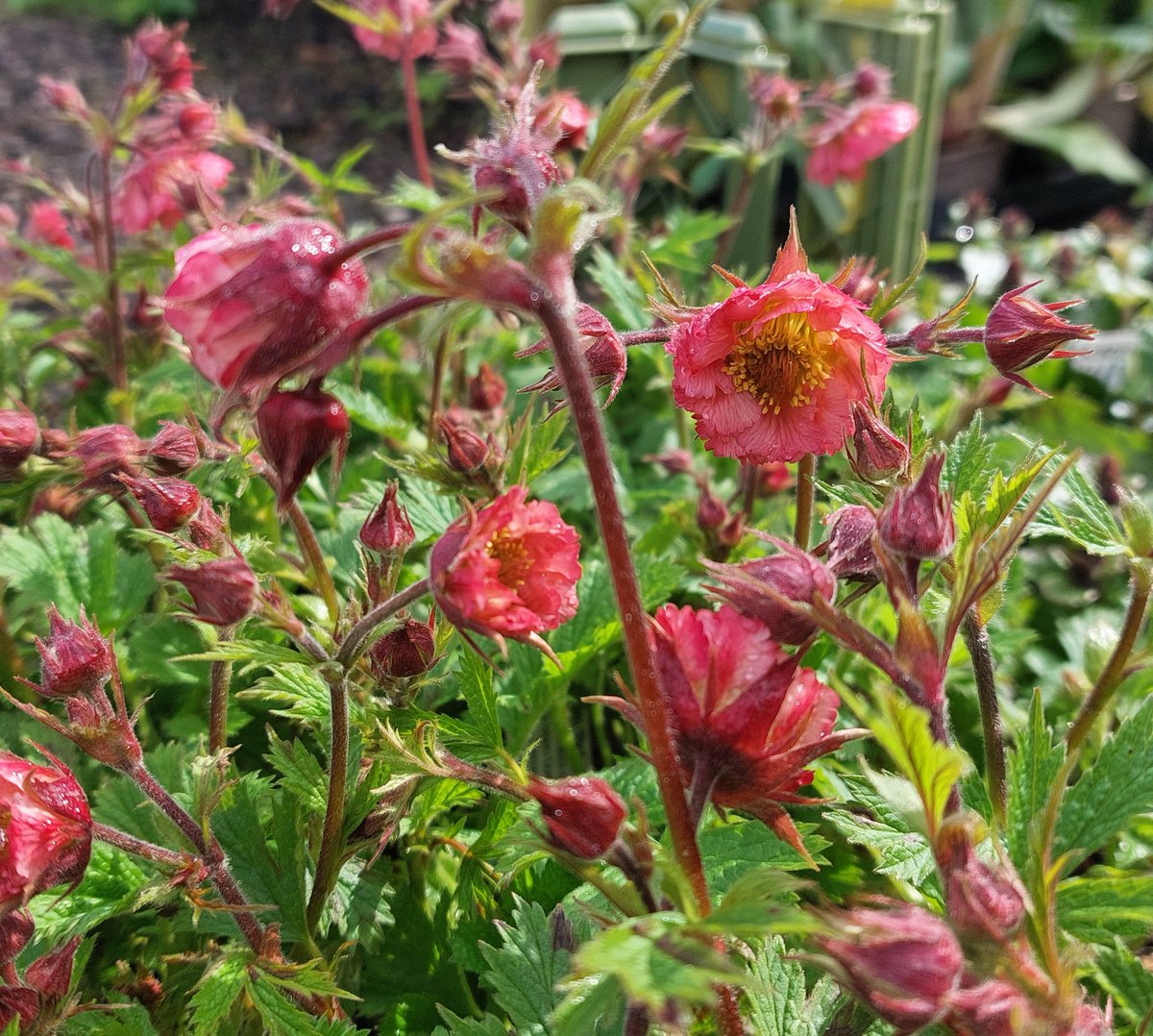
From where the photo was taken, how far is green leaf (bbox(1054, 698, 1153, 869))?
838 mm

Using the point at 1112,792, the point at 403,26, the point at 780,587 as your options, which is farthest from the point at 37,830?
the point at 403,26

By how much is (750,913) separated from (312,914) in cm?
51

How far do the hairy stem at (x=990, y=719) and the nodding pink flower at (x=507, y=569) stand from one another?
1.11 feet

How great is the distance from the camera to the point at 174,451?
1027 mm

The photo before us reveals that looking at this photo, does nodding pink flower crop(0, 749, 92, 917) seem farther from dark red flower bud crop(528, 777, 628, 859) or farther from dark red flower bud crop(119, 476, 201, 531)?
dark red flower bud crop(528, 777, 628, 859)

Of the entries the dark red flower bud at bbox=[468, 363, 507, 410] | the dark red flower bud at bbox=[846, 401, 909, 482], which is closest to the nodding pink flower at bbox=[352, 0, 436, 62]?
the dark red flower bud at bbox=[468, 363, 507, 410]

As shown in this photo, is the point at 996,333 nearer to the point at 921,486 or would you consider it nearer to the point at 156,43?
the point at 921,486

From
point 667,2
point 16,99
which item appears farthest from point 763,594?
point 16,99

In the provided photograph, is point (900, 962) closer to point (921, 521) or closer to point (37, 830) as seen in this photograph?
point (921, 521)

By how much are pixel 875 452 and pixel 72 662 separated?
2.24 feet

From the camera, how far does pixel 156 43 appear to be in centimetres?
157

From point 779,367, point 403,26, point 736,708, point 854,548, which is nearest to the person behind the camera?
point 736,708

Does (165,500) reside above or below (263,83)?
above

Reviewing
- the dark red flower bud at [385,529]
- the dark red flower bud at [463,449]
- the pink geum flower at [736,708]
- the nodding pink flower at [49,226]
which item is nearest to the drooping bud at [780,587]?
the pink geum flower at [736,708]
